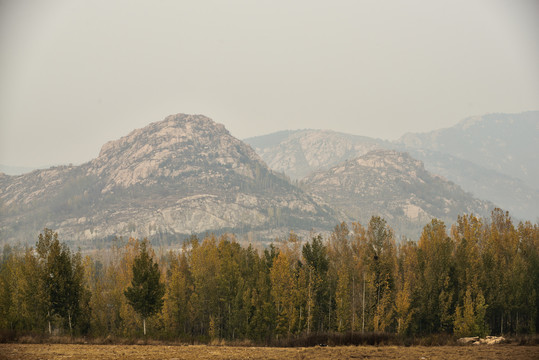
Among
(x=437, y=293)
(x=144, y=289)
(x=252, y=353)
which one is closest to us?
(x=252, y=353)

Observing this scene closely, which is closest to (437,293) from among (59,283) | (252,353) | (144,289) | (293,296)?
(293,296)

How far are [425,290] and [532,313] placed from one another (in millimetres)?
14445

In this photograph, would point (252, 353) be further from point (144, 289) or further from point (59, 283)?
point (59, 283)

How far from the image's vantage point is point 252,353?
1348 inches

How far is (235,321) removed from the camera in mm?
66438

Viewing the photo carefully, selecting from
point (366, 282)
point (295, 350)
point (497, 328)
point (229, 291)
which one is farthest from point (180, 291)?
point (497, 328)

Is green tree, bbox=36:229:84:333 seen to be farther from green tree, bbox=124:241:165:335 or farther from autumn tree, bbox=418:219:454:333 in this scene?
autumn tree, bbox=418:219:454:333

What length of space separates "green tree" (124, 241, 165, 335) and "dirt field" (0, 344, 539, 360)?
20526 mm

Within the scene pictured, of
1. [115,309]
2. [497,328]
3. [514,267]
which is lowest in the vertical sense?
[497,328]

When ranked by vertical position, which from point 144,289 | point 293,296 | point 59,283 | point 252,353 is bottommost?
point 293,296

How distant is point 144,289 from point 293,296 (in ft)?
71.9

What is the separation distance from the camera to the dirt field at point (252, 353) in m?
31.4

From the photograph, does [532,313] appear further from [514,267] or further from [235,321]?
[235,321]

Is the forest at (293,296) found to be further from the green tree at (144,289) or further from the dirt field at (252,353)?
the dirt field at (252,353)
